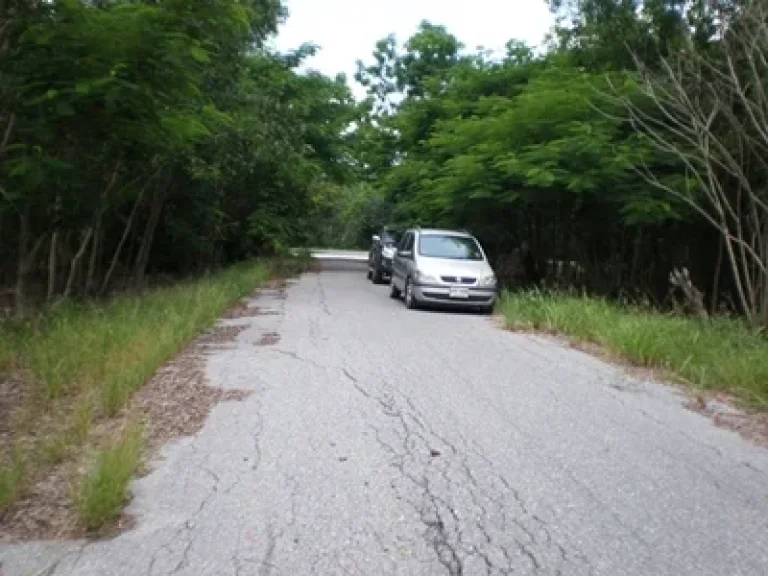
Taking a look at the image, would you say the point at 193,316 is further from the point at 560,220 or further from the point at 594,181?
the point at 560,220

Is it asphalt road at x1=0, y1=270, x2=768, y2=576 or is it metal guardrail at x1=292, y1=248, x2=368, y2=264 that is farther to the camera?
metal guardrail at x1=292, y1=248, x2=368, y2=264

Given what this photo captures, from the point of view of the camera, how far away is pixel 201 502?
5191 millimetres

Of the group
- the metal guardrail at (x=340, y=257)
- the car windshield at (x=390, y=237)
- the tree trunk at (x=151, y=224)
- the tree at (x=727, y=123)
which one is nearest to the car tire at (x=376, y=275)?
the car windshield at (x=390, y=237)

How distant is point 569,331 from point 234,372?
601 centimetres

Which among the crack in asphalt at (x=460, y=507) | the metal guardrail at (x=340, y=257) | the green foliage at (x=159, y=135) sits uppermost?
the green foliage at (x=159, y=135)

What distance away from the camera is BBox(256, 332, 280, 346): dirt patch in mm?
11791

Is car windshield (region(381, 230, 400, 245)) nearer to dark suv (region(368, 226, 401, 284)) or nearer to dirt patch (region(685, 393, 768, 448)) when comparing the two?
dark suv (region(368, 226, 401, 284))

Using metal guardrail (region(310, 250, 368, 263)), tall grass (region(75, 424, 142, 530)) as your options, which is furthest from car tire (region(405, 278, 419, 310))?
metal guardrail (region(310, 250, 368, 263))

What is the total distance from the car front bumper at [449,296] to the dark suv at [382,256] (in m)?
8.51

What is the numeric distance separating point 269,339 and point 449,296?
524 cm

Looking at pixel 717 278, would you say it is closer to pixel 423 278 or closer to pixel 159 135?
pixel 423 278

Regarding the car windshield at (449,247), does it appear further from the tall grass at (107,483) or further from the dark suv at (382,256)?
the tall grass at (107,483)

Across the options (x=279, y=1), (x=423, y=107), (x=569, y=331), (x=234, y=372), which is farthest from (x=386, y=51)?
(x=234, y=372)

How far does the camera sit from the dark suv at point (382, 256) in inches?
1008
